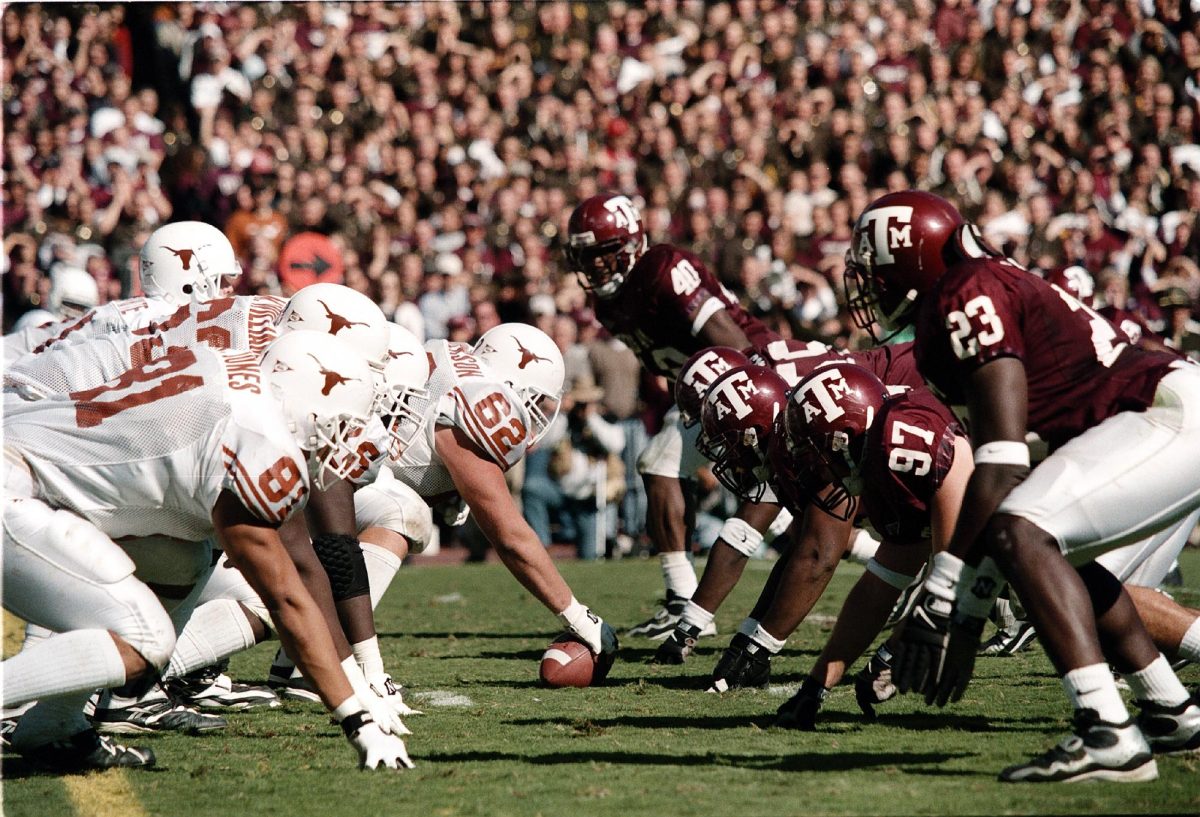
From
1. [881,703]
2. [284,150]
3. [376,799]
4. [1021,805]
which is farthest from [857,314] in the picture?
[284,150]

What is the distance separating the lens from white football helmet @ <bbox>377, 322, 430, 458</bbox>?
5.18 metres

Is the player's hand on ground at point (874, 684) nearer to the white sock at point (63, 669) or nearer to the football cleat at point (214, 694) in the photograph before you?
the football cleat at point (214, 694)

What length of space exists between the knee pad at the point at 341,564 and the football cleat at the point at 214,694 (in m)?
0.61

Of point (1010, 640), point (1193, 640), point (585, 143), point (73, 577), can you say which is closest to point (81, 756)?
Result: point (73, 577)

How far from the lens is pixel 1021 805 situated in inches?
140

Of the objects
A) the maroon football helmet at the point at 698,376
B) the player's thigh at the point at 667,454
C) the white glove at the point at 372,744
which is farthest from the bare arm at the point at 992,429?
the player's thigh at the point at 667,454

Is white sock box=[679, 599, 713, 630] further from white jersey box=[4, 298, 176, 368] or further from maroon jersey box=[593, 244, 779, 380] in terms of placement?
white jersey box=[4, 298, 176, 368]

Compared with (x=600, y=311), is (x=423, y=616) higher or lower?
lower

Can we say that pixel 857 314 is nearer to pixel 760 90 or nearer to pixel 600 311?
pixel 600 311

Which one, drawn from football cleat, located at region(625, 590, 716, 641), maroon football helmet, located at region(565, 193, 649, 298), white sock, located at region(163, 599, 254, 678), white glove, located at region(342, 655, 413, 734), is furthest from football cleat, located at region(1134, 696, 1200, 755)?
maroon football helmet, located at region(565, 193, 649, 298)

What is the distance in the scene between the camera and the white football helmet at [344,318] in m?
4.91

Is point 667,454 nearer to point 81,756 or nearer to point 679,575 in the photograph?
point 679,575

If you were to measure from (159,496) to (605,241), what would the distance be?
3870mm

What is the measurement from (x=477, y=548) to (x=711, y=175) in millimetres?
3619
